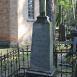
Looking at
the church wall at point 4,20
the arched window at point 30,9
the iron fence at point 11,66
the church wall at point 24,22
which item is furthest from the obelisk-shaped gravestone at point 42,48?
the arched window at point 30,9

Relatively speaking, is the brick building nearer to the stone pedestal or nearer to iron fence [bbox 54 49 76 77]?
iron fence [bbox 54 49 76 77]

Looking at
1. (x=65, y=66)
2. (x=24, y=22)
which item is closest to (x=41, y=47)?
(x=65, y=66)

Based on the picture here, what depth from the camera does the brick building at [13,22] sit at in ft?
35.5

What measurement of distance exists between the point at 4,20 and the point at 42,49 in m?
7.67

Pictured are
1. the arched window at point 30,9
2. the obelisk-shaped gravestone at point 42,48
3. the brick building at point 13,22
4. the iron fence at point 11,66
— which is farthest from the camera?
the arched window at point 30,9

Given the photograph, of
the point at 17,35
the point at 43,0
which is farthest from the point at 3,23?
the point at 43,0

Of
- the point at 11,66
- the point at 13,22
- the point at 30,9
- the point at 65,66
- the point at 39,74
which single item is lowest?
the point at 65,66

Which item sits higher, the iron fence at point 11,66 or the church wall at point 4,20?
the church wall at point 4,20

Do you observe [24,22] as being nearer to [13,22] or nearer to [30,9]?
[13,22]

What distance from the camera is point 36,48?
14.3 ft

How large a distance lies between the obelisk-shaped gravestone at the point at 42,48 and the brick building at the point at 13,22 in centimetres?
675

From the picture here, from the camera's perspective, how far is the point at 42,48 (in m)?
4.30

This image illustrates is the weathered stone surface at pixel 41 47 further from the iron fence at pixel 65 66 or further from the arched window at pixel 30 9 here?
the arched window at pixel 30 9

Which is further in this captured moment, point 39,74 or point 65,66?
point 65,66
